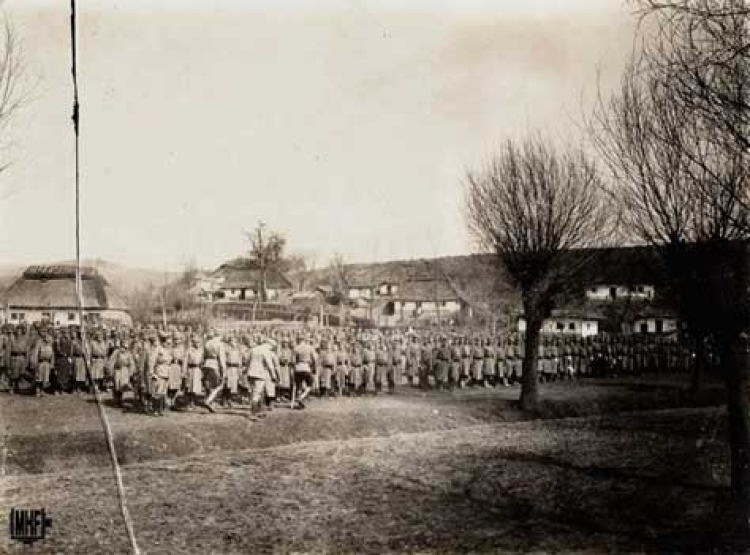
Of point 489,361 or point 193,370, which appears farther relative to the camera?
point 489,361

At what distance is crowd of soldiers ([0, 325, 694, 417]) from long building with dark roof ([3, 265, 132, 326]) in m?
3.51

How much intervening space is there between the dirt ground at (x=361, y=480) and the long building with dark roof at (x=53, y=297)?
690 centimetres

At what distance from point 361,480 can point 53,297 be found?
16.4m

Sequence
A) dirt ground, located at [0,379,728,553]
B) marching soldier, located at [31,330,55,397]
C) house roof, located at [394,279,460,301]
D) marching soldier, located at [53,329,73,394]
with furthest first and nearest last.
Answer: house roof, located at [394,279,460,301]
marching soldier, located at [53,329,73,394]
marching soldier, located at [31,330,55,397]
dirt ground, located at [0,379,728,553]

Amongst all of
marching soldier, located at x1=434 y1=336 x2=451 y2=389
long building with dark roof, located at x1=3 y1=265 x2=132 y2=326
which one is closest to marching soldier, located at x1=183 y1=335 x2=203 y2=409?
long building with dark roof, located at x1=3 y1=265 x2=132 y2=326

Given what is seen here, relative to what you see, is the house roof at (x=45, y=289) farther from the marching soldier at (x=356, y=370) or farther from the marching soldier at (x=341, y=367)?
the marching soldier at (x=356, y=370)

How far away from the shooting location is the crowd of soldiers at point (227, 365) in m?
14.7

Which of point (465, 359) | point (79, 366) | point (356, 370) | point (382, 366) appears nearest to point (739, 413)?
point (356, 370)

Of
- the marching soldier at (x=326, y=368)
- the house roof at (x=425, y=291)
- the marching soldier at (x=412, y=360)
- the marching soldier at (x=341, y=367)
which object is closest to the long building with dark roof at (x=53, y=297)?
the marching soldier at (x=326, y=368)

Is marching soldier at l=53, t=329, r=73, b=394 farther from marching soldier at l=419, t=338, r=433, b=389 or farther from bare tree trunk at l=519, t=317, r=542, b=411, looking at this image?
bare tree trunk at l=519, t=317, r=542, b=411

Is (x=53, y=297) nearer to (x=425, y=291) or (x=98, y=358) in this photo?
(x=98, y=358)

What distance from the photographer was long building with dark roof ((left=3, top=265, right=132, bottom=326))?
70.6ft

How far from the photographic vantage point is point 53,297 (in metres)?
23.2

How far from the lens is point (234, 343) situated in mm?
16125
